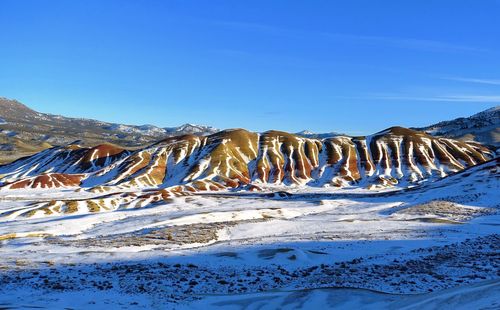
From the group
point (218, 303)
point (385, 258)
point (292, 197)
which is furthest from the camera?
point (292, 197)

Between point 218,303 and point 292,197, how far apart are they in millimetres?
110140

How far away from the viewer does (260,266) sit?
36219 mm

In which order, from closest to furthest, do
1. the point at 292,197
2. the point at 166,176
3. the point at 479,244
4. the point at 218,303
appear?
the point at 218,303
the point at 479,244
the point at 292,197
the point at 166,176

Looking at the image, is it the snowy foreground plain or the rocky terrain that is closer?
the snowy foreground plain

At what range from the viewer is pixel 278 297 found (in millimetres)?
26891

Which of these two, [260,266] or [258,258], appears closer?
[260,266]

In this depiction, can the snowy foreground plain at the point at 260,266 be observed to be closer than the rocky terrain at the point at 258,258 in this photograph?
Yes

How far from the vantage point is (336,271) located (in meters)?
33.8

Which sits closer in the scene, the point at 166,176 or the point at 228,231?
the point at 228,231

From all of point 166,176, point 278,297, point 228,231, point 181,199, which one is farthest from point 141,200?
point 278,297

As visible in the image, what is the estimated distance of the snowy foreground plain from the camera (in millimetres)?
25672

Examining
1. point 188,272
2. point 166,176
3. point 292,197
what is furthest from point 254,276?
point 166,176

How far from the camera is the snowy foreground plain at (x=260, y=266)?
2567cm

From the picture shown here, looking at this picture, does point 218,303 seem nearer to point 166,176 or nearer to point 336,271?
point 336,271
